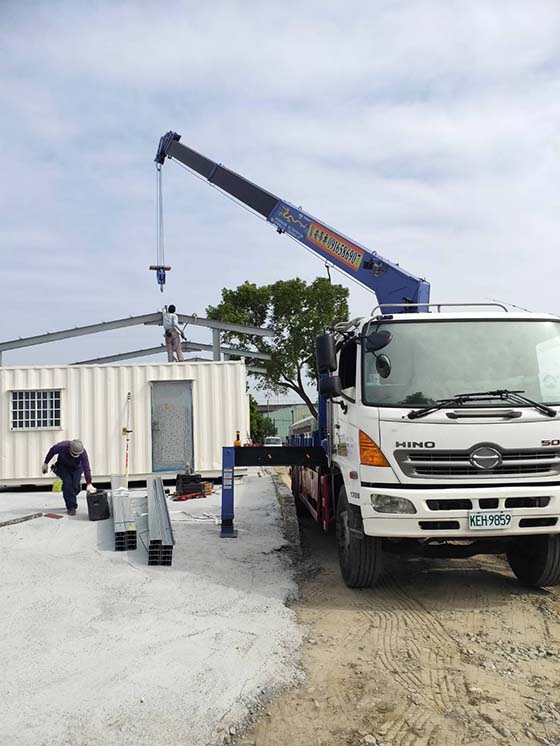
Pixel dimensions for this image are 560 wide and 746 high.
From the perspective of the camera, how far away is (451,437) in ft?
17.6

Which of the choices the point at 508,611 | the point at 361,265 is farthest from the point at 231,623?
the point at 361,265

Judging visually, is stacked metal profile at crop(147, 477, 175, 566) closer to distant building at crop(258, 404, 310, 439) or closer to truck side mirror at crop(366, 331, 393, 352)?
truck side mirror at crop(366, 331, 393, 352)

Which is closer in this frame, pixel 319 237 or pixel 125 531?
pixel 125 531

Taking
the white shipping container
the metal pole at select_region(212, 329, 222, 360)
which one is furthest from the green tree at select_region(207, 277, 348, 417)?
→ the white shipping container

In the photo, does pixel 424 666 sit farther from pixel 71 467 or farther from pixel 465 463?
pixel 71 467

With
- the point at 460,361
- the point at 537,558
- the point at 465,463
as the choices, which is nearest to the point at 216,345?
the point at 460,361

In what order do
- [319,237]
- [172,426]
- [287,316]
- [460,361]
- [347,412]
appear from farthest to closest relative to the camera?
[287,316] < [172,426] < [319,237] < [347,412] < [460,361]

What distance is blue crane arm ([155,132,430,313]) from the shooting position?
10.0 m

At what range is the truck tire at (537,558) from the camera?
5.84 metres

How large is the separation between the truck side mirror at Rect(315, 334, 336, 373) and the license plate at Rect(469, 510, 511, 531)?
5.65 ft

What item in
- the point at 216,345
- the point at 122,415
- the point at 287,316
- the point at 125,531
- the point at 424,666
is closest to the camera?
the point at 424,666

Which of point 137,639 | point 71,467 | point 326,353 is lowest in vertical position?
point 137,639

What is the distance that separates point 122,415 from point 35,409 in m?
2.00

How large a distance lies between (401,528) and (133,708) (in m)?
2.62
